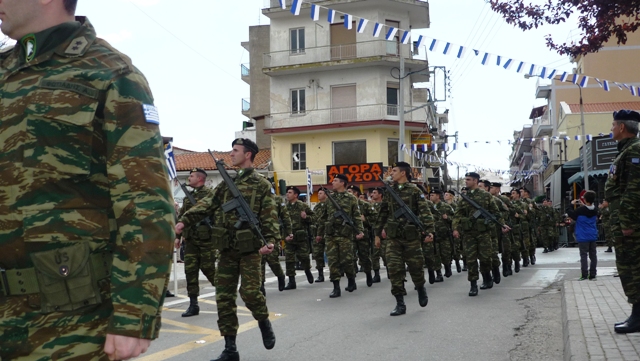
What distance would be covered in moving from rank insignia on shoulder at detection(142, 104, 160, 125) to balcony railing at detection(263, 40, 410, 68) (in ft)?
122

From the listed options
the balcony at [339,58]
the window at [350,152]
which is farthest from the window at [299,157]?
the balcony at [339,58]

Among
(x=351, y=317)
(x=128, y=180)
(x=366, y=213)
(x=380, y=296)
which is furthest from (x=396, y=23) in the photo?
(x=128, y=180)

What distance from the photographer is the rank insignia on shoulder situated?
2.45 metres

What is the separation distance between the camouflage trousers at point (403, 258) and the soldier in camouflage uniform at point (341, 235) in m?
2.72

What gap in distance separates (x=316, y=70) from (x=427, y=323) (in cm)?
3189

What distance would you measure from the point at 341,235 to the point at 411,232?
3.66 m

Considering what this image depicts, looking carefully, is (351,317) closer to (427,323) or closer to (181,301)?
(427,323)

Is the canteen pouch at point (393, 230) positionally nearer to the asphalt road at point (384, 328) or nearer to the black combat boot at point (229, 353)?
the asphalt road at point (384, 328)

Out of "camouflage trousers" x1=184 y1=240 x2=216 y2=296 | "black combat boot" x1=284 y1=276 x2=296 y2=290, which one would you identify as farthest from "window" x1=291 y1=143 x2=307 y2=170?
"camouflage trousers" x1=184 y1=240 x2=216 y2=296

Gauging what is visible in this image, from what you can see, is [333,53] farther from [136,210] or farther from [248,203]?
[136,210]

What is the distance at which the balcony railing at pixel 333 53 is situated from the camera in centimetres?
3897

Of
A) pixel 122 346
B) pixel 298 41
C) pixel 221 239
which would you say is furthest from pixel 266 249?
pixel 298 41

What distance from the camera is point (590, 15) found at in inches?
270

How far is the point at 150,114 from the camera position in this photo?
2463 mm
